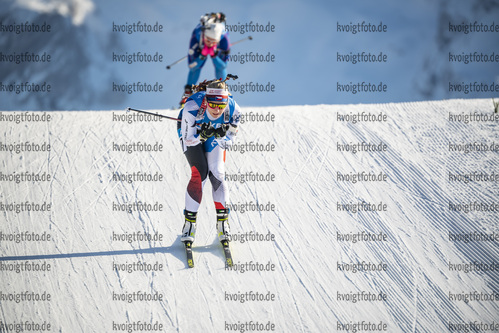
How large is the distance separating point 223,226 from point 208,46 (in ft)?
15.5

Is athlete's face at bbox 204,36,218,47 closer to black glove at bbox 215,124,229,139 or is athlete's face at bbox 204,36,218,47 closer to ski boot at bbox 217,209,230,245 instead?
black glove at bbox 215,124,229,139

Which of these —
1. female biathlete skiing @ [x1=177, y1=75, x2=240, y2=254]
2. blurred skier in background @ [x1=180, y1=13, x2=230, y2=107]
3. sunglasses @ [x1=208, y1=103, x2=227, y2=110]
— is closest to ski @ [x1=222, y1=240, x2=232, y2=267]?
female biathlete skiing @ [x1=177, y1=75, x2=240, y2=254]

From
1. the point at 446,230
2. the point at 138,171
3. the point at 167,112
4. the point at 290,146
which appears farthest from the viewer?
the point at 167,112

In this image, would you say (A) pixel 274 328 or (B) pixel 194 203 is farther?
(B) pixel 194 203

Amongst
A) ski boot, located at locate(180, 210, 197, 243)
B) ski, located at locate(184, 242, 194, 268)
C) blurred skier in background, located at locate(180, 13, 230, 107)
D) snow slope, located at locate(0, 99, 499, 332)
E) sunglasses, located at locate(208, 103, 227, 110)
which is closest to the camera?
snow slope, located at locate(0, 99, 499, 332)

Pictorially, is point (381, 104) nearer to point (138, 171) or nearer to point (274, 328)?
point (138, 171)

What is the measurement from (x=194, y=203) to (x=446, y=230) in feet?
13.7

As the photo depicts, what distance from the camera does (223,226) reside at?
698 centimetres

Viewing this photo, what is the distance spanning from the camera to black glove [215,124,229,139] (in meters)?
6.69

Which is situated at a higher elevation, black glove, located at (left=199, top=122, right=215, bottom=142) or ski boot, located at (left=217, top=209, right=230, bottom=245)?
black glove, located at (left=199, top=122, right=215, bottom=142)

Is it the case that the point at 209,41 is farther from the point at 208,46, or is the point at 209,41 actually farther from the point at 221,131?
the point at 221,131

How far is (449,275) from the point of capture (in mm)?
6887

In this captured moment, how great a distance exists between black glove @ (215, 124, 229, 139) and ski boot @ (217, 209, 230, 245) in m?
1.12

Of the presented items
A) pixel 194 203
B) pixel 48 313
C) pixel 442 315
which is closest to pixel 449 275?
pixel 442 315
